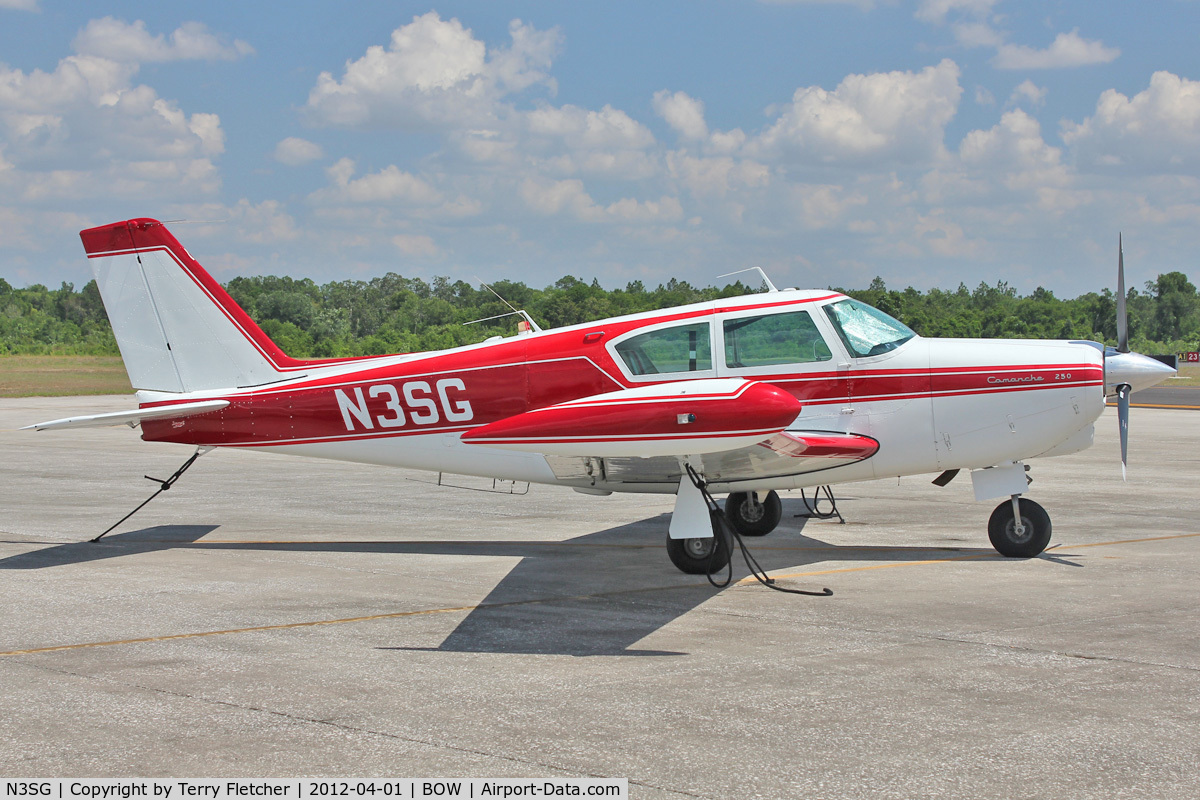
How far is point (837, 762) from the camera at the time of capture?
4484mm

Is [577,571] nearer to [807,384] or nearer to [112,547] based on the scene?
[807,384]

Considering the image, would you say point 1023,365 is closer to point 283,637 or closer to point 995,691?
point 995,691

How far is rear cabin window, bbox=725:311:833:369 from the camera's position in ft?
30.0

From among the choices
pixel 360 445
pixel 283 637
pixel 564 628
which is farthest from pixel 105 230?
pixel 564 628

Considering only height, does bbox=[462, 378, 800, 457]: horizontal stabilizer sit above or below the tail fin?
below

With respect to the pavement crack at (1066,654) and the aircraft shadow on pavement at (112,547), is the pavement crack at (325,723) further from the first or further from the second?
the aircraft shadow on pavement at (112,547)

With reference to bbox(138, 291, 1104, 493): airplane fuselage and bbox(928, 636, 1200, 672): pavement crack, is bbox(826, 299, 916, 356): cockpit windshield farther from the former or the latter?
bbox(928, 636, 1200, 672): pavement crack

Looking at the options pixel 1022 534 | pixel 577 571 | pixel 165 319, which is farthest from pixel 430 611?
pixel 1022 534

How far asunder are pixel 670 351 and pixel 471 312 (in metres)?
50.7

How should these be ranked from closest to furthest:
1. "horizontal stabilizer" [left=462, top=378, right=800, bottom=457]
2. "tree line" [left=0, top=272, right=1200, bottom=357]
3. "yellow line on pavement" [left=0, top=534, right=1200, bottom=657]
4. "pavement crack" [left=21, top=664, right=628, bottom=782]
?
"pavement crack" [left=21, top=664, right=628, bottom=782] < "yellow line on pavement" [left=0, top=534, right=1200, bottom=657] < "horizontal stabilizer" [left=462, top=378, right=800, bottom=457] < "tree line" [left=0, top=272, right=1200, bottom=357]

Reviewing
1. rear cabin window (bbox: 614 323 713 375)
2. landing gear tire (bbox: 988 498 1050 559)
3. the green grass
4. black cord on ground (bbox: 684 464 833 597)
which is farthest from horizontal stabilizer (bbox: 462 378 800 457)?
the green grass

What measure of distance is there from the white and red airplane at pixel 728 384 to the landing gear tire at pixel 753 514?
170 centimetres
